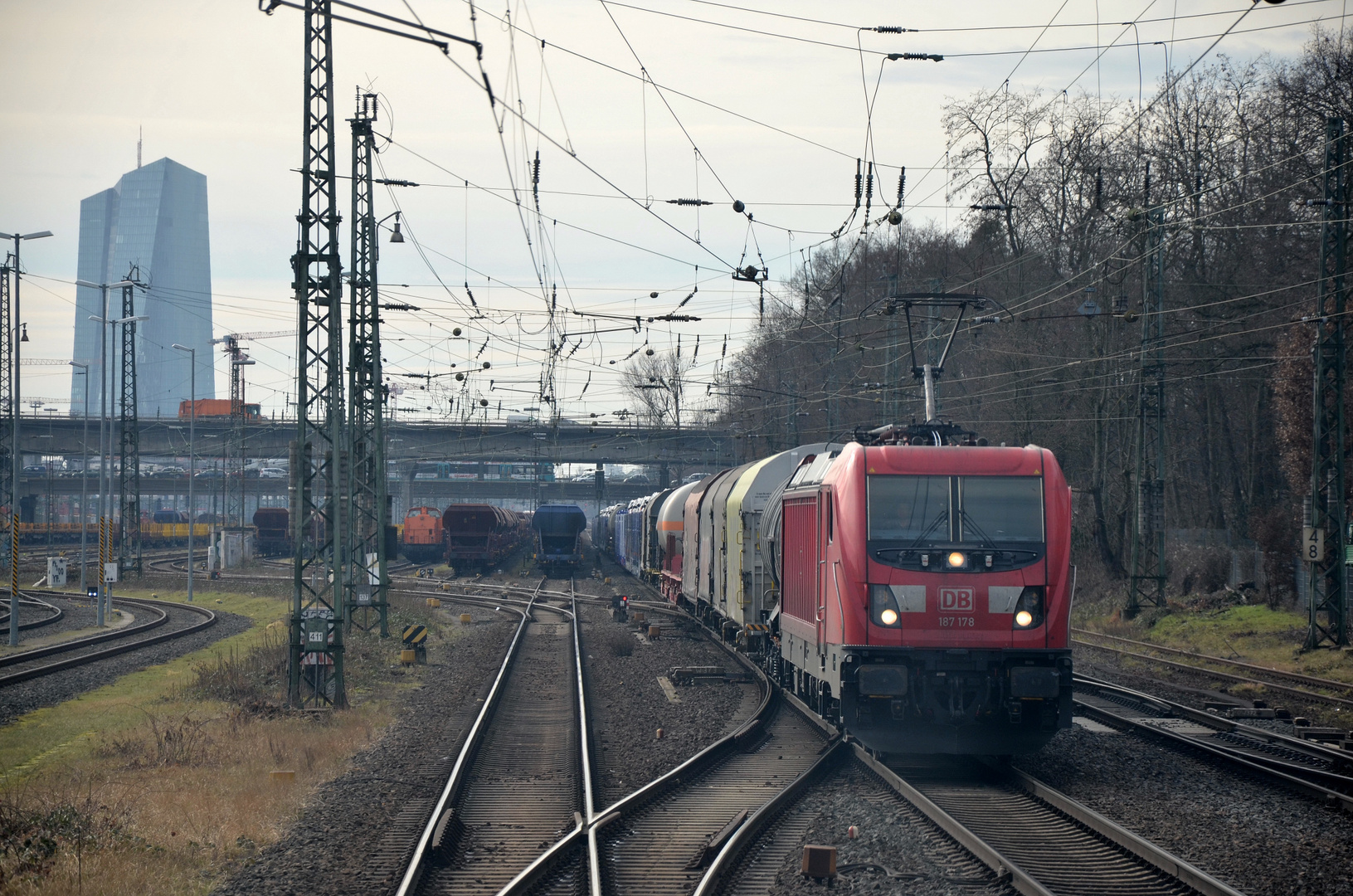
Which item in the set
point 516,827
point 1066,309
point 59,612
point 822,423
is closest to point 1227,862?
point 516,827

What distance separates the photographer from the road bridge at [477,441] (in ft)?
214

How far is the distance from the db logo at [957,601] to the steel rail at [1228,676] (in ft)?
28.9

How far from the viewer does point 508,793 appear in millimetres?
11383

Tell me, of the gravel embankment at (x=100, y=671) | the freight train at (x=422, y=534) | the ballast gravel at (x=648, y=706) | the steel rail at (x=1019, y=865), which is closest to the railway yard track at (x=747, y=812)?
the steel rail at (x=1019, y=865)

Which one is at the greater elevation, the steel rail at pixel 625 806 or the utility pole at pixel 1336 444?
the utility pole at pixel 1336 444

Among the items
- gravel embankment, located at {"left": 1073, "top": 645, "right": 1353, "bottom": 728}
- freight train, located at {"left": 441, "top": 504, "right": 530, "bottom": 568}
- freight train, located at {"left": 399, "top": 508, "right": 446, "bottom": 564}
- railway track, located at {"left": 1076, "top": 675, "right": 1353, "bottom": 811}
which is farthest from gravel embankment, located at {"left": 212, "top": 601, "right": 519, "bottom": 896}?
freight train, located at {"left": 399, "top": 508, "right": 446, "bottom": 564}

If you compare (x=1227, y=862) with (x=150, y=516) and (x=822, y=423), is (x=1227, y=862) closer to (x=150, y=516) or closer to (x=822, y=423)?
(x=822, y=423)

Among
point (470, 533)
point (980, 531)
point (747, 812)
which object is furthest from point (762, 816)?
point (470, 533)

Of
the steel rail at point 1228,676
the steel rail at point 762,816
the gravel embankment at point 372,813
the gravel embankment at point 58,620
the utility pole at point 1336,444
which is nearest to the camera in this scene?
the steel rail at point 762,816

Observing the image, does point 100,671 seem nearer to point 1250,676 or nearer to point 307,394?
point 307,394

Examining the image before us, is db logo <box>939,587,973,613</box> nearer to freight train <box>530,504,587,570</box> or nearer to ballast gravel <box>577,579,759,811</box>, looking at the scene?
ballast gravel <box>577,579,759,811</box>

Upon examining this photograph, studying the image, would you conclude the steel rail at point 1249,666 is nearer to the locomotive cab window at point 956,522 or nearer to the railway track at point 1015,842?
the locomotive cab window at point 956,522

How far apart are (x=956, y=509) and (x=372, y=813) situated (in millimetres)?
6330

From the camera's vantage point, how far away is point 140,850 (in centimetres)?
920
